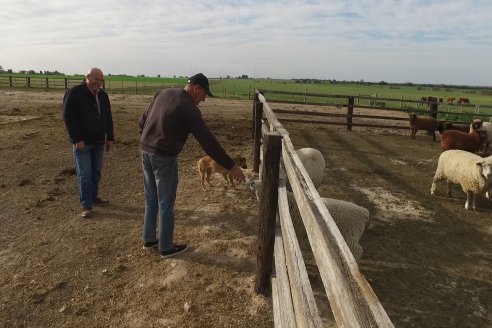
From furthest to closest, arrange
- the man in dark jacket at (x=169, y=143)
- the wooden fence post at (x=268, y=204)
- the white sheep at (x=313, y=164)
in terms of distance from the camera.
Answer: the white sheep at (x=313, y=164) → the man in dark jacket at (x=169, y=143) → the wooden fence post at (x=268, y=204)

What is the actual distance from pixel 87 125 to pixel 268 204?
11.5ft

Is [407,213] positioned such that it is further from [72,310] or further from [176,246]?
[72,310]

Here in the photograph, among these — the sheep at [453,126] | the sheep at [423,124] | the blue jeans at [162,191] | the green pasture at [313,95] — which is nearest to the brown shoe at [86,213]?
the blue jeans at [162,191]

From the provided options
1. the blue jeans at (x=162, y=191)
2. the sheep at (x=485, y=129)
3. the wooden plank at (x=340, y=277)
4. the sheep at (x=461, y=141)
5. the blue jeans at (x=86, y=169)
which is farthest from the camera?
the sheep at (x=485, y=129)

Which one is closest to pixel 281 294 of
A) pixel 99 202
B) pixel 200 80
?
pixel 200 80

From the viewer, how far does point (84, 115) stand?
18.0ft

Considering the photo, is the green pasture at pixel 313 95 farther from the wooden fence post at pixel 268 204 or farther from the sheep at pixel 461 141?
the wooden fence post at pixel 268 204

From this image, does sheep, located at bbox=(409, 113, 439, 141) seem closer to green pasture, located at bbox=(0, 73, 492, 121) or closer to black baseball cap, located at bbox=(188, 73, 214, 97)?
green pasture, located at bbox=(0, 73, 492, 121)

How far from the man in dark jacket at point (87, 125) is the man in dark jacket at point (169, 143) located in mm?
1484

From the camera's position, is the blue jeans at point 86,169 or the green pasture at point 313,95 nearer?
the blue jeans at point 86,169

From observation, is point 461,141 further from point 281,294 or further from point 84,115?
point 84,115

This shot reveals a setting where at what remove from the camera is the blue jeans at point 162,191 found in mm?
4141

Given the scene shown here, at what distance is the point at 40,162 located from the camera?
8.49m

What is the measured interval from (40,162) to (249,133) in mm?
7183
